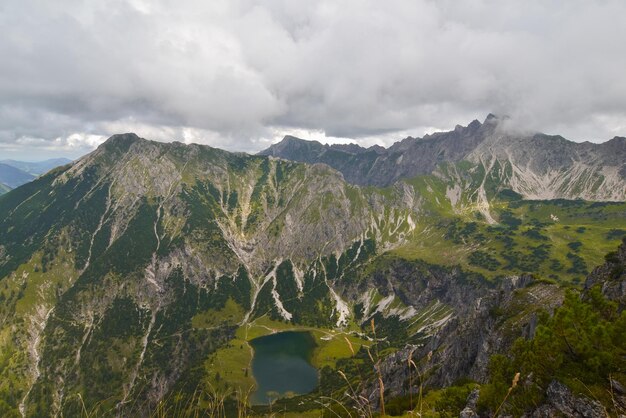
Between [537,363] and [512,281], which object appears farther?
[512,281]

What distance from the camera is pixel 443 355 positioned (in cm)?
12375

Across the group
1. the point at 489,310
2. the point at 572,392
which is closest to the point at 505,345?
the point at 489,310

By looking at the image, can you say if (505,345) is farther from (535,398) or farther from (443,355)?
(535,398)

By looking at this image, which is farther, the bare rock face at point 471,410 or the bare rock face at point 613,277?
the bare rock face at point 613,277

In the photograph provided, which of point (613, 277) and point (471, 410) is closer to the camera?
point (471, 410)

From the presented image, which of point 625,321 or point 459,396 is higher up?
point 625,321

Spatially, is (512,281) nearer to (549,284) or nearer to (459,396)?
(549,284)

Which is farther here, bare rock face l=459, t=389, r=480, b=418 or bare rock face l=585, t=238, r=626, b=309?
bare rock face l=585, t=238, r=626, b=309

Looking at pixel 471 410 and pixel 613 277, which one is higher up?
pixel 613 277

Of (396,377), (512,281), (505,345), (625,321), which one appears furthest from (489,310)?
(625,321)

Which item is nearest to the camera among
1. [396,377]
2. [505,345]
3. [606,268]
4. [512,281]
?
[505,345]

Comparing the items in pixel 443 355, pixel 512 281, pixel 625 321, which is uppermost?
pixel 625 321

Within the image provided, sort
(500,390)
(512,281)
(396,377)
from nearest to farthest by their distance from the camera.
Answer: (500,390) → (396,377) → (512,281)

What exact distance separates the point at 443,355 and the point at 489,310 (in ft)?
67.0
